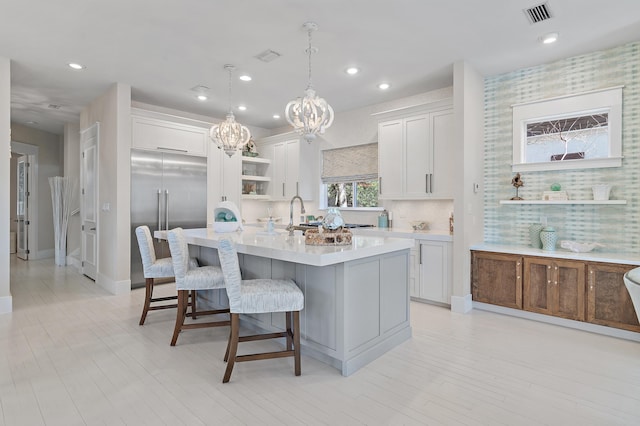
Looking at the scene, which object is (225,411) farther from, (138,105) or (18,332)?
(138,105)

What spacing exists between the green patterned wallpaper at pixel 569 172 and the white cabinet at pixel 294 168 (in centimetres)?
300

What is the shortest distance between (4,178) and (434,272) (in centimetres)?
513

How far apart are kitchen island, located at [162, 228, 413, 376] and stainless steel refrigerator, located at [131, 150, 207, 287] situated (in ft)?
7.88

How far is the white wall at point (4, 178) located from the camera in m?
3.97

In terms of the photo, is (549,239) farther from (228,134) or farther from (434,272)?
(228,134)

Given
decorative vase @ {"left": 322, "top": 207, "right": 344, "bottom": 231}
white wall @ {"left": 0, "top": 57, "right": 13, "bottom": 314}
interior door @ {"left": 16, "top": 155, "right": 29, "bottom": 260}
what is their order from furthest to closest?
interior door @ {"left": 16, "top": 155, "right": 29, "bottom": 260}, white wall @ {"left": 0, "top": 57, "right": 13, "bottom": 314}, decorative vase @ {"left": 322, "top": 207, "right": 344, "bottom": 231}

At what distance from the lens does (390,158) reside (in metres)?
4.98

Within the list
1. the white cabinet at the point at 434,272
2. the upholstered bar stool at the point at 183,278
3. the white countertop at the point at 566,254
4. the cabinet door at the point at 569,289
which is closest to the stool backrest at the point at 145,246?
the upholstered bar stool at the point at 183,278

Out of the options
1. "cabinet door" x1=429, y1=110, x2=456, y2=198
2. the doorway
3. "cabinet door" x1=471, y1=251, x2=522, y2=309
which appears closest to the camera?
"cabinet door" x1=471, y1=251, x2=522, y2=309

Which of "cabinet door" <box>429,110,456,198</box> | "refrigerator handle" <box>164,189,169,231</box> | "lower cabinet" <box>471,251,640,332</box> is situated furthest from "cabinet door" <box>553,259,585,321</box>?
"refrigerator handle" <box>164,189,169,231</box>

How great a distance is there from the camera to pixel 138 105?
5645 millimetres

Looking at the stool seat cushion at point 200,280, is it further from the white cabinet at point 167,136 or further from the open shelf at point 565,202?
the open shelf at point 565,202

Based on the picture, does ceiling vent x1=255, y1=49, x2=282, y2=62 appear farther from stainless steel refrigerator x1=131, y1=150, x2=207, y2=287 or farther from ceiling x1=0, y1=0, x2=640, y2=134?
stainless steel refrigerator x1=131, y1=150, x2=207, y2=287

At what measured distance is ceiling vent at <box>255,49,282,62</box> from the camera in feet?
12.3
